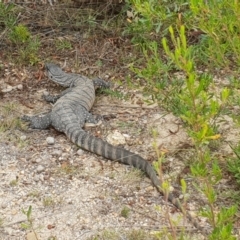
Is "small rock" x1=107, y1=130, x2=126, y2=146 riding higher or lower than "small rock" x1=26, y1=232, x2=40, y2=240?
lower

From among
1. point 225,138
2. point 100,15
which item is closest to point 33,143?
point 225,138

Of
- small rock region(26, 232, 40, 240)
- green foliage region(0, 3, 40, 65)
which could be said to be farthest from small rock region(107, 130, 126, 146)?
green foliage region(0, 3, 40, 65)

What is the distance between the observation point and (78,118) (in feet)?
19.7

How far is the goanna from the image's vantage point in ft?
17.1

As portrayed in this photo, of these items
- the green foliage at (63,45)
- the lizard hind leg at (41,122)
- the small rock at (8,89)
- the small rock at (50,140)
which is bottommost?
the small rock at (8,89)

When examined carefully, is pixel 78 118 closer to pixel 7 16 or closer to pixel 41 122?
pixel 41 122

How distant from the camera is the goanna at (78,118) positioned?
5.21 metres


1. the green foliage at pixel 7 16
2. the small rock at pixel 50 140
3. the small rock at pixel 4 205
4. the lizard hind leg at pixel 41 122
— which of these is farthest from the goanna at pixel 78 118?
the small rock at pixel 4 205

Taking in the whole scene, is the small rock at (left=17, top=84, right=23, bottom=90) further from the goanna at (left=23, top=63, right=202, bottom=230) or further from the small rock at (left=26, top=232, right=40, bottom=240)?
the small rock at (left=26, top=232, right=40, bottom=240)

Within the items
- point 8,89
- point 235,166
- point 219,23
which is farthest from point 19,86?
point 219,23

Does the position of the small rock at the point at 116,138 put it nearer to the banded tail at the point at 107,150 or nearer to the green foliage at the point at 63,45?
the banded tail at the point at 107,150

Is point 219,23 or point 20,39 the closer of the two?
point 219,23

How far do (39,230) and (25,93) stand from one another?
8.09 ft

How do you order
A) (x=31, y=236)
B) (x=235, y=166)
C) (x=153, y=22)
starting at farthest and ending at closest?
(x=153, y=22), (x=235, y=166), (x=31, y=236)
